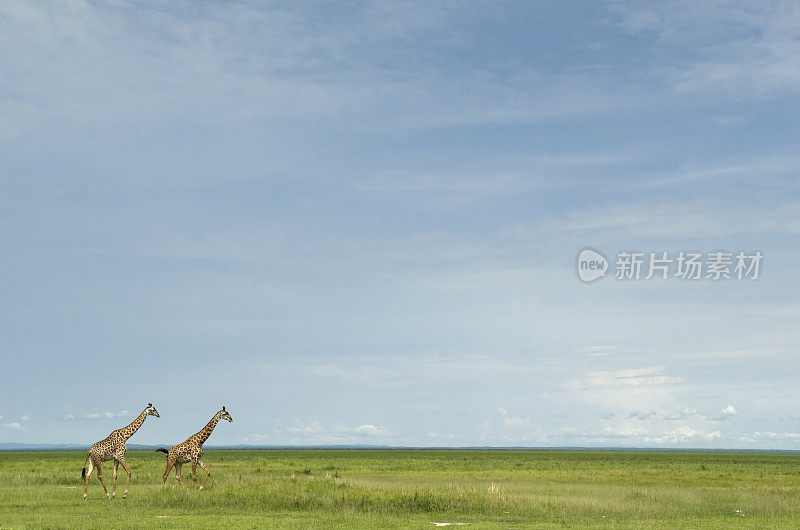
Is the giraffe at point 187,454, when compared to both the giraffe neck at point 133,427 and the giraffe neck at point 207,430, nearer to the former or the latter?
the giraffe neck at point 207,430

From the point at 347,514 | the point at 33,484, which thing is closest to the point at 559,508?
the point at 347,514

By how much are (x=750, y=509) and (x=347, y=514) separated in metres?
15.9

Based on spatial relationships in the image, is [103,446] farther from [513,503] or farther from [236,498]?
[513,503]

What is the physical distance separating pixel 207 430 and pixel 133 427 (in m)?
3.92

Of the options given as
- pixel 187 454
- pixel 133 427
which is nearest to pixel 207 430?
pixel 187 454

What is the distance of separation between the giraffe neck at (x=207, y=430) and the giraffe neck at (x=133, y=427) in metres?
2.71

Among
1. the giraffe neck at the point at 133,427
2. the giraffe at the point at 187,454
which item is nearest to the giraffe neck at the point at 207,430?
the giraffe at the point at 187,454

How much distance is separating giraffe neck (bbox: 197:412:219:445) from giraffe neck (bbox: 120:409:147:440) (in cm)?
271

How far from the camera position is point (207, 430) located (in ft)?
112

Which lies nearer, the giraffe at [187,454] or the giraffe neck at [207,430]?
the giraffe at [187,454]

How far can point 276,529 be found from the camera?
70.5 feet

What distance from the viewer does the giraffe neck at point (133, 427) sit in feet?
99.9

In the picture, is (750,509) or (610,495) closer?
(750,509)

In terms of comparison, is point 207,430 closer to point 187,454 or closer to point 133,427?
point 187,454
